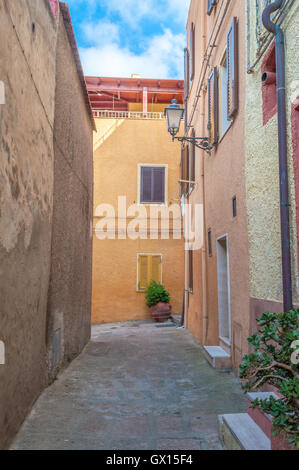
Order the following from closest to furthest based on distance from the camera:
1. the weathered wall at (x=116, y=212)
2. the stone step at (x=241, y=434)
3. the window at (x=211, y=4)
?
the stone step at (x=241, y=434), the window at (x=211, y=4), the weathered wall at (x=116, y=212)

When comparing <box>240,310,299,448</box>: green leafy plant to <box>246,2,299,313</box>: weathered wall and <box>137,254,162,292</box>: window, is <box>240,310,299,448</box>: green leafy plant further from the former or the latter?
<box>137,254,162,292</box>: window

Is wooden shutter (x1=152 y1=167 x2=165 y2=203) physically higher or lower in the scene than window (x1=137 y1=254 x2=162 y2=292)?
higher

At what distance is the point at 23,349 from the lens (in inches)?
149

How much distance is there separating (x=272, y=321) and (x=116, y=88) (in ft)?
55.1

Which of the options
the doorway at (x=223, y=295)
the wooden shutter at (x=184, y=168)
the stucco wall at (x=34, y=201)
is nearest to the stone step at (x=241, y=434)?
the stucco wall at (x=34, y=201)

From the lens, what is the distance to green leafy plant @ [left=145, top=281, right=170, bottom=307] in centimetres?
1353

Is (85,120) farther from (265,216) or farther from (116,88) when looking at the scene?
(116,88)

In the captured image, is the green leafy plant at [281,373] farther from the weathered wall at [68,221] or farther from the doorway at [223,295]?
the doorway at [223,295]

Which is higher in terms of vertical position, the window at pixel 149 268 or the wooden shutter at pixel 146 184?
the wooden shutter at pixel 146 184

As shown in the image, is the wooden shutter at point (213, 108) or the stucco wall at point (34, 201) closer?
the stucco wall at point (34, 201)

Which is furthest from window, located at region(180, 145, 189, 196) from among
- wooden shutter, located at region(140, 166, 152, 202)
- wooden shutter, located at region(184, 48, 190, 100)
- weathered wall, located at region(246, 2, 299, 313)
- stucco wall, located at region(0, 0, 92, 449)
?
weathered wall, located at region(246, 2, 299, 313)

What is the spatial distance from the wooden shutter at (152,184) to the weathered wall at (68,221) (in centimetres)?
592

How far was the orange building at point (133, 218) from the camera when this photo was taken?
14.1 metres
